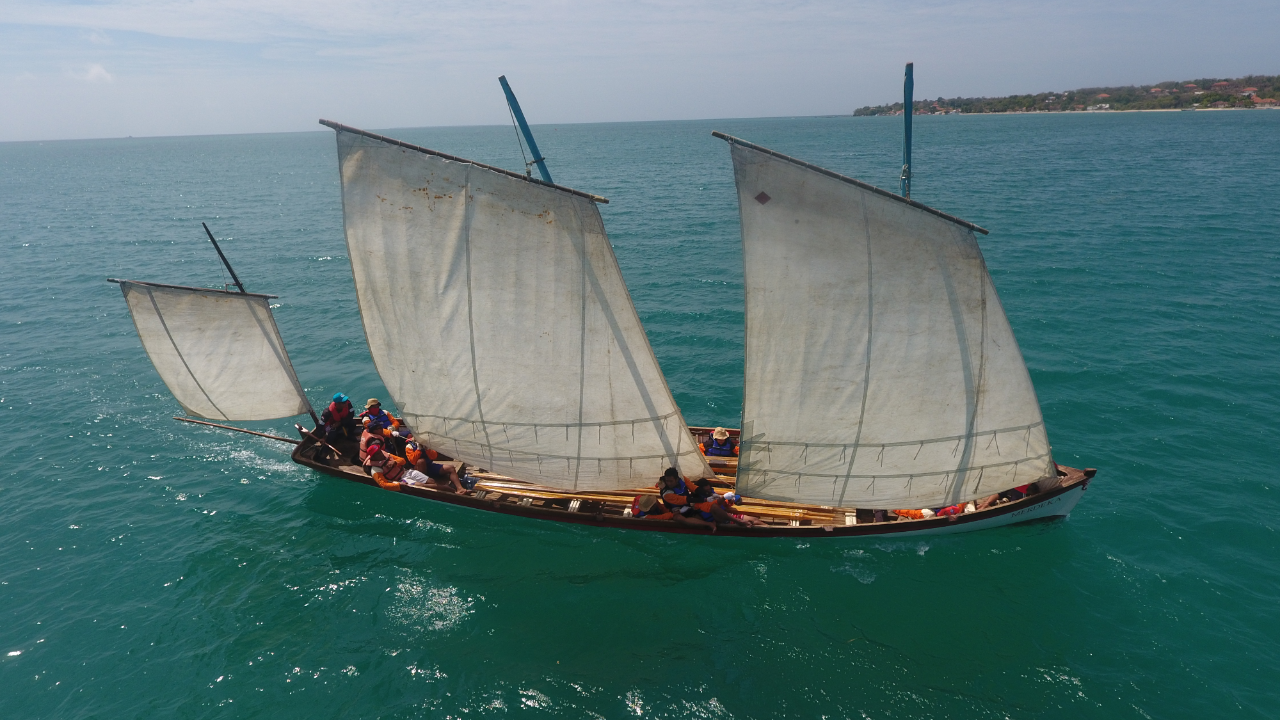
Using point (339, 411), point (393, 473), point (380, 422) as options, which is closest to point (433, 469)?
point (393, 473)

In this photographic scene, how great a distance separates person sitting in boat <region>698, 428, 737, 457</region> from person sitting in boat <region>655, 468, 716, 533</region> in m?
3.30

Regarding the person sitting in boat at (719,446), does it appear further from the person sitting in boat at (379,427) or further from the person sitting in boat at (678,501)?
the person sitting in boat at (379,427)

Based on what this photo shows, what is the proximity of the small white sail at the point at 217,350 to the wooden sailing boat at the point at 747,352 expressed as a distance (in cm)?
39

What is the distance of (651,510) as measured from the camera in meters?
19.6

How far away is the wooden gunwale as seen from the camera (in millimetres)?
18688

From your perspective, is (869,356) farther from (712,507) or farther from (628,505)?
(628,505)

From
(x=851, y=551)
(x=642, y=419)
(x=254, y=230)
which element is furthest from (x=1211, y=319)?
(x=254, y=230)

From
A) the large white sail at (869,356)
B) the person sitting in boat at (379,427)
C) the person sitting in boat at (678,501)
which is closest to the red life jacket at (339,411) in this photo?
the person sitting in boat at (379,427)

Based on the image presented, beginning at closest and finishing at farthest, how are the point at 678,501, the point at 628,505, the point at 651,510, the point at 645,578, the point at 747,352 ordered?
the point at 747,352, the point at 645,578, the point at 678,501, the point at 651,510, the point at 628,505

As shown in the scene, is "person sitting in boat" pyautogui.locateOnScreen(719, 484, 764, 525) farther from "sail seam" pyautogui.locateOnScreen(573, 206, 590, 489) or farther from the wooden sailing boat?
"sail seam" pyautogui.locateOnScreen(573, 206, 590, 489)

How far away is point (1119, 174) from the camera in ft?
251

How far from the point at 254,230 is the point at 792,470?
6890 cm

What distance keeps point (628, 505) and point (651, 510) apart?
4.02 feet

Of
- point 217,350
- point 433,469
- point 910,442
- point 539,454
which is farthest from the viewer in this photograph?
point 217,350
